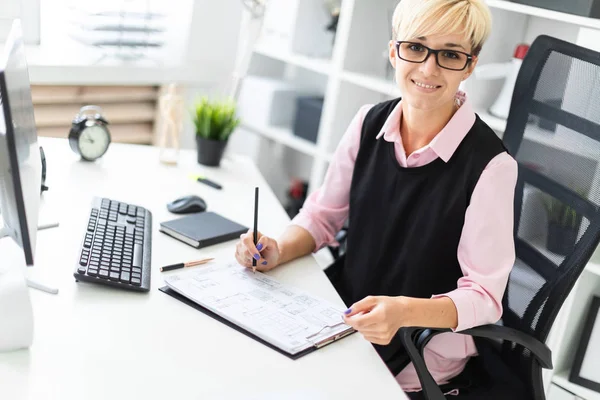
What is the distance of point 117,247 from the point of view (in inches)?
59.9

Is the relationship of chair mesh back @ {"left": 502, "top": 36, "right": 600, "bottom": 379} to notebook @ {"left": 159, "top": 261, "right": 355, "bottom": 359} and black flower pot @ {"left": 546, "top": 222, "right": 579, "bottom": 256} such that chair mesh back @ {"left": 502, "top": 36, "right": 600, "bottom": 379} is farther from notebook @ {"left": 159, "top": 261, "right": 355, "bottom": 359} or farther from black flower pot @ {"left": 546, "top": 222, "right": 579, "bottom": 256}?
notebook @ {"left": 159, "top": 261, "right": 355, "bottom": 359}

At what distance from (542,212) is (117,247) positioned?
2.98 feet

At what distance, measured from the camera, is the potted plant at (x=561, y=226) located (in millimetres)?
1497

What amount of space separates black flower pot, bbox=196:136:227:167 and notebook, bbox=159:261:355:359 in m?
0.73

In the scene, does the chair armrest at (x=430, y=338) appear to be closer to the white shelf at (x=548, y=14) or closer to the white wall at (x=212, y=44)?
the white shelf at (x=548, y=14)

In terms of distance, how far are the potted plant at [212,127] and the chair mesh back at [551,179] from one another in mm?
865

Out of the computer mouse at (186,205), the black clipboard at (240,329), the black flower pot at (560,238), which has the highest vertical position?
the black flower pot at (560,238)

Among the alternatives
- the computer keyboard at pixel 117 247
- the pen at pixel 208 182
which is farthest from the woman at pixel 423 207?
the pen at pixel 208 182

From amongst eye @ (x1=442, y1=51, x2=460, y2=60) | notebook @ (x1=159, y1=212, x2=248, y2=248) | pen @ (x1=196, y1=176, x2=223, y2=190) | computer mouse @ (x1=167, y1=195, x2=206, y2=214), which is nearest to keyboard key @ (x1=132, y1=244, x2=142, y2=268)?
notebook @ (x1=159, y1=212, x2=248, y2=248)

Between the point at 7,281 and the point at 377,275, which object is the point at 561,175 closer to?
the point at 377,275

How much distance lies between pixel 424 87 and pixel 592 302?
1.02 metres

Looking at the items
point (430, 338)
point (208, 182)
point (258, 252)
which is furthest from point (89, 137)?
point (430, 338)

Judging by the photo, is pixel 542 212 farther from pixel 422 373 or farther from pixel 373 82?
pixel 373 82

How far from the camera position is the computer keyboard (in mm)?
1386
